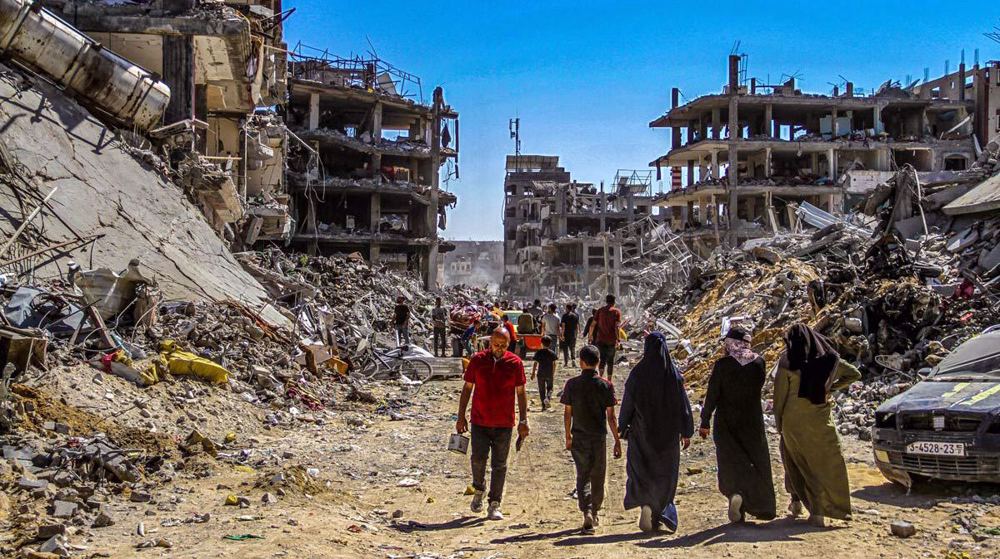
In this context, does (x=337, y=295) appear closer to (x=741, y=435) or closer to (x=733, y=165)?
(x=741, y=435)

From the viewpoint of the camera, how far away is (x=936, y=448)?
7.91 m

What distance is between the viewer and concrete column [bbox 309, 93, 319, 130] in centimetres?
5222

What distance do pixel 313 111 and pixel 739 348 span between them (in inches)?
1884

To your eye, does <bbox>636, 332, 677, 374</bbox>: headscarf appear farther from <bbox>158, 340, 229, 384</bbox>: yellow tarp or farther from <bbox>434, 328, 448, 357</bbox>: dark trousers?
<bbox>434, 328, 448, 357</bbox>: dark trousers

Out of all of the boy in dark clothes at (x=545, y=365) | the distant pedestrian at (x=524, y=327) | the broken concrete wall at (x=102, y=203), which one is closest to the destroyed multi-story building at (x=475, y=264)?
the distant pedestrian at (x=524, y=327)

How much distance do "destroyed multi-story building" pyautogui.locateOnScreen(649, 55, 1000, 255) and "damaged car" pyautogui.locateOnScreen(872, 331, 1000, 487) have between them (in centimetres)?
4709

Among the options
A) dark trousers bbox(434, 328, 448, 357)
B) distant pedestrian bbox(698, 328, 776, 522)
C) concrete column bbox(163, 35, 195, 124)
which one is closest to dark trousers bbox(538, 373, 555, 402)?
distant pedestrian bbox(698, 328, 776, 522)

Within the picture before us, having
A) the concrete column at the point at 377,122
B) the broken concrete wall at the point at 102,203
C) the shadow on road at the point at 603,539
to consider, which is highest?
the concrete column at the point at 377,122

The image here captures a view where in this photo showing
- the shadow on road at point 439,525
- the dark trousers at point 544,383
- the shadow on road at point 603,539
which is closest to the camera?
the shadow on road at point 603,539

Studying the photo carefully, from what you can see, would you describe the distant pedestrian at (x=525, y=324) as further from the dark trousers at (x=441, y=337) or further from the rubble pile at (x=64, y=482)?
the rubble pile at (x=64, y=482)

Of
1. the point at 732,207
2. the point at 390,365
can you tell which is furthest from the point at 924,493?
the point at 732,207

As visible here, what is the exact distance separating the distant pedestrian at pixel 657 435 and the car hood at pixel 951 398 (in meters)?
2.54

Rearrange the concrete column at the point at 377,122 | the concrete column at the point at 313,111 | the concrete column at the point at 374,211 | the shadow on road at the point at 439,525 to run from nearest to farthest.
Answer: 1. the shadow on road at the point at 439,525
2. the concrete column at the point at 313,111
3. the concrete column at the point at 377,122
4. the concrete column at the point at 374,211

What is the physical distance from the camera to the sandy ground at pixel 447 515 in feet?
21.0
